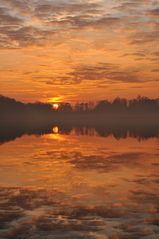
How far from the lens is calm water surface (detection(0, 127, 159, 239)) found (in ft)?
47.0

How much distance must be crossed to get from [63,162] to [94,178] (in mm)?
9710

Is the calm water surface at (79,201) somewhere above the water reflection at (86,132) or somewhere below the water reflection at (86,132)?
below

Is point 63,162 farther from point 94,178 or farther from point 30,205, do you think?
point 30,205

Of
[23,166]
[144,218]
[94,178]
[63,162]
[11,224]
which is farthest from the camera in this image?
[63,162]

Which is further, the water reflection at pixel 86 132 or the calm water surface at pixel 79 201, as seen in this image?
the water reflection at pixel 86 132

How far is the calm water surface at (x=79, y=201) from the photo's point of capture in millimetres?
14312

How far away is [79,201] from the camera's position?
19.0m

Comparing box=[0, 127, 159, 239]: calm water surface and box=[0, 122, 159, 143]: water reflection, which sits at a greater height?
box=[0, 122, 159, 143]: water reflection

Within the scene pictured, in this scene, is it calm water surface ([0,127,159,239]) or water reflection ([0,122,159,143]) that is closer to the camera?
calm water surface ([0,127,159,239])

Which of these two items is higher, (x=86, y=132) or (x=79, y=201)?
(x=86, y=132)

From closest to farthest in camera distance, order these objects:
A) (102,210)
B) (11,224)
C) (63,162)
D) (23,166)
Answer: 1. (11,224)
2. (102,210)
3. (23,166)
4. (63,162)

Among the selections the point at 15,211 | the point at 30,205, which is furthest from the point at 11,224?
the point at 30,205

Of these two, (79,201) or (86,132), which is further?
(86,132)

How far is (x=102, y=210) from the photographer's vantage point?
56.6 feet
